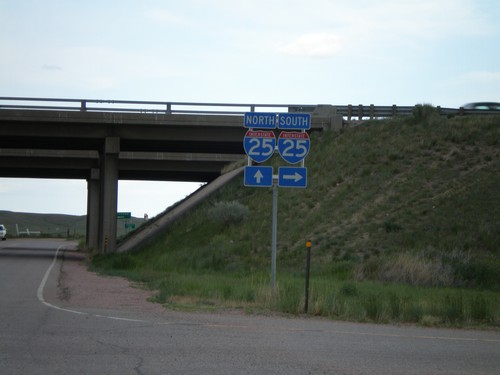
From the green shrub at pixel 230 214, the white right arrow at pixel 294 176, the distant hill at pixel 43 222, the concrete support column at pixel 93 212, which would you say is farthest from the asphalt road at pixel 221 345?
the distant hill at pixel 43 222

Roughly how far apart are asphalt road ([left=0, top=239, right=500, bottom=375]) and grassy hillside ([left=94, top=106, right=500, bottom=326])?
2.84m

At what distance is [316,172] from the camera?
37969mm

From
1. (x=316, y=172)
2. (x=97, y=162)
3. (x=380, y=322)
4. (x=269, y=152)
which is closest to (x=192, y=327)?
(x=380, y=322)

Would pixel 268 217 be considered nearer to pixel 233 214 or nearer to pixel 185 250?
pixel 233 214

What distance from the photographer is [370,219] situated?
29.8m

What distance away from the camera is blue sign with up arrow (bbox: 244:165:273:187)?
1858 centimetres

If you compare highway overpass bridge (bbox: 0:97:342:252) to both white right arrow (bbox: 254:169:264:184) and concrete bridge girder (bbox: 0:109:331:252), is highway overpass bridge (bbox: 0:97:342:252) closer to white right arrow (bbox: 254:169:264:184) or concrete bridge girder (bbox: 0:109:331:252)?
concrete bridge girder (bbox: 0:109:331:252)

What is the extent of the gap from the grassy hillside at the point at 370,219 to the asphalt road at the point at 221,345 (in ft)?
9.33

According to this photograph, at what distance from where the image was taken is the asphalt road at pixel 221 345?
9391 millimetres

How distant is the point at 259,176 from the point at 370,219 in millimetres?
12119

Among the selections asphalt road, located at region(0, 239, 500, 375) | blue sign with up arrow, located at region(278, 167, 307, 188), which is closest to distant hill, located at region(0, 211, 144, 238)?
blue sign with up arrow, located at region(278, 167, 307, 188)

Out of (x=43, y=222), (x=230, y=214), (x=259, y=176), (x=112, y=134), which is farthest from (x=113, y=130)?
(x=43, y=222)

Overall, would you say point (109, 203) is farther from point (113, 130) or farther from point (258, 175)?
point (258, 175)

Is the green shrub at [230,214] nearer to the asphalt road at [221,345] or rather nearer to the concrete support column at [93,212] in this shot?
the asphalt road at [221,345]
